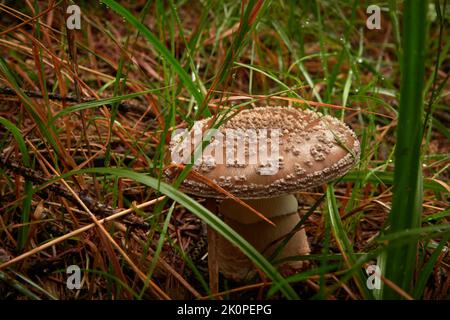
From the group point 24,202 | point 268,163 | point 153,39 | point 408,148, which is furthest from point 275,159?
point 24,202

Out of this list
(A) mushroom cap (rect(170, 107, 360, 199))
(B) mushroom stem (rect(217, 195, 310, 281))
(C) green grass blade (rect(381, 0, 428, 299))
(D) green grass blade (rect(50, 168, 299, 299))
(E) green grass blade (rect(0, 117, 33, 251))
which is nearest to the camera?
(C) green grass blade (rect(381, 0, 428, 299))

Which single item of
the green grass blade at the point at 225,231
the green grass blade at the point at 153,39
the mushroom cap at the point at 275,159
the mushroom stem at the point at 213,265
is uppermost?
the green grass blade at the point at 153,39

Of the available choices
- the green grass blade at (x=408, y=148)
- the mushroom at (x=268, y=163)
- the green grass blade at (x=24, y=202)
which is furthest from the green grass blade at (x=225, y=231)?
the green grass blade at (x=24, y=202)

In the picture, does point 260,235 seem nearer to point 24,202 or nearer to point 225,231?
point 225,231

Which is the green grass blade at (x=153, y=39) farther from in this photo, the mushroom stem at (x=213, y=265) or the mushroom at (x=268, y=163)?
the mushroom stem at (x=213, y=265)

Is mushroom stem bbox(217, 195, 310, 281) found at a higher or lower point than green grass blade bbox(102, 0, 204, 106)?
lower

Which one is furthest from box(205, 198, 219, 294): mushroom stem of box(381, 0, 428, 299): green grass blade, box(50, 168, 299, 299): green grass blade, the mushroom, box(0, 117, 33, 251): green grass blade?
box(0, 117, 33, 251): green grass blade

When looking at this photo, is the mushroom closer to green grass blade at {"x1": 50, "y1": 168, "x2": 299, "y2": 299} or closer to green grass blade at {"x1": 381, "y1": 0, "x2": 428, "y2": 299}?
green grass blade at {"x1": 50, "y1": 168, "x2": 299, "y2": 299}
